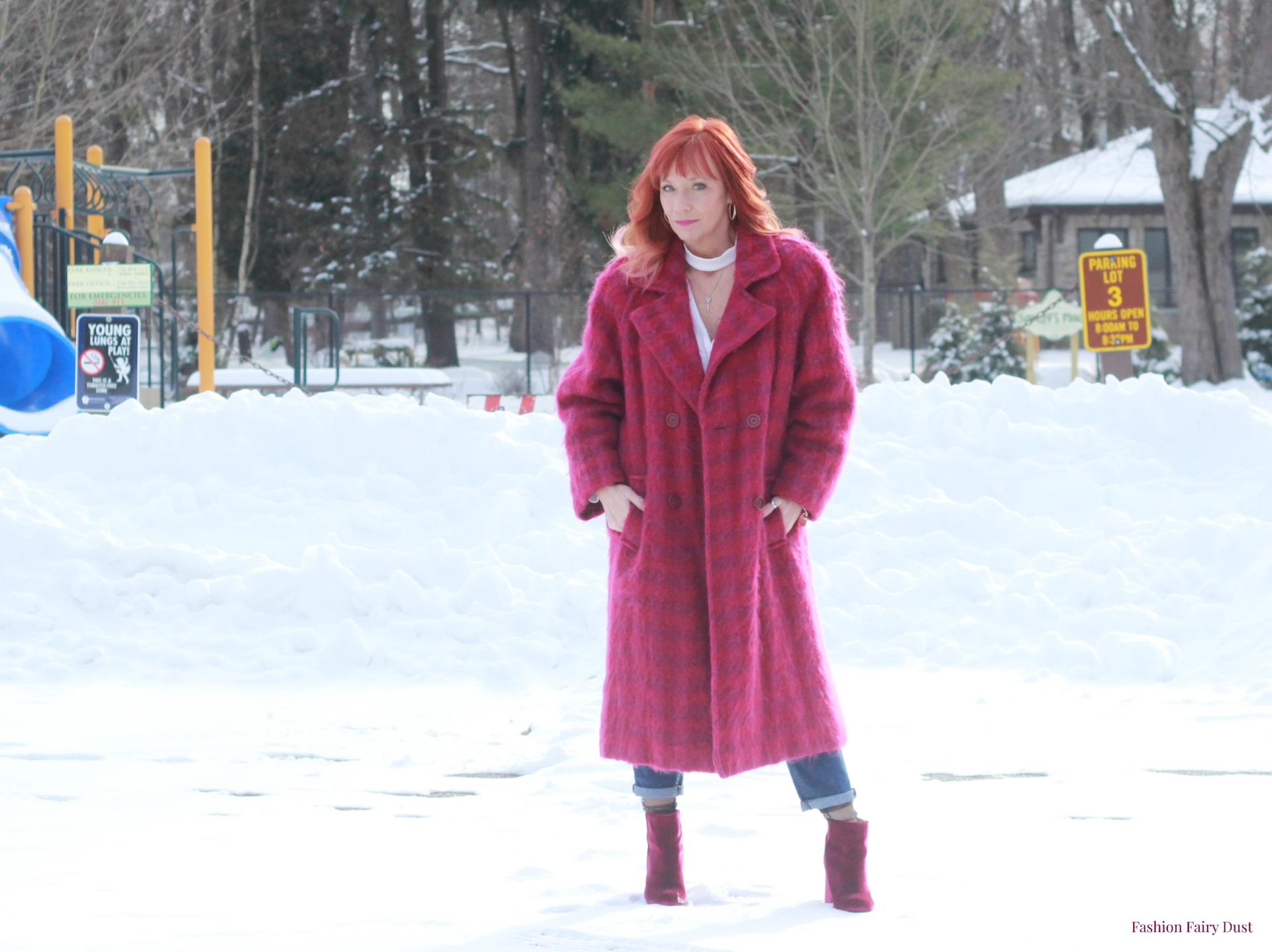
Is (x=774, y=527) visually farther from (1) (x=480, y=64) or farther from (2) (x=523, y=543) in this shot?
(1) (x=480, y=64)

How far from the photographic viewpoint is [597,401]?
3383 mm

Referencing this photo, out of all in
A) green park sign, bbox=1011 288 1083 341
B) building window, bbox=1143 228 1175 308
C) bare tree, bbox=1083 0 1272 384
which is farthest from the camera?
building window, bbox=1143 228 1175 308

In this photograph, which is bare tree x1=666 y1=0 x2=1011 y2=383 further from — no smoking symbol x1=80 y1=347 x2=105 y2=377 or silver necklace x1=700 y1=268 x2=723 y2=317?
silver necklace x1=700 y1=268 x2=723 y2=317

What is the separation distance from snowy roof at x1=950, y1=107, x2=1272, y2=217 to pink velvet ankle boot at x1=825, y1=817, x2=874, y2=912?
29399 mm

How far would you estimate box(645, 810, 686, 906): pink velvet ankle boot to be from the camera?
11.1 feet

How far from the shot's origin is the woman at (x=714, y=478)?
322 centimetres

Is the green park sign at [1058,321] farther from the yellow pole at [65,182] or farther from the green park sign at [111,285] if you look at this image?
the yellow pole at [65,182]

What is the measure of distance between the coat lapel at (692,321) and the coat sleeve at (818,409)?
0.12 m

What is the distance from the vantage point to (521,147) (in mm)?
29828

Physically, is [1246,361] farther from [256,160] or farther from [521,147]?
[256,160]

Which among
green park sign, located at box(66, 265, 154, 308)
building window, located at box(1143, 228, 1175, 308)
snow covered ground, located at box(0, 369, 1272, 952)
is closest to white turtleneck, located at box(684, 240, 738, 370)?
snow covered ground, located at box(0, 369, 1272, 952)

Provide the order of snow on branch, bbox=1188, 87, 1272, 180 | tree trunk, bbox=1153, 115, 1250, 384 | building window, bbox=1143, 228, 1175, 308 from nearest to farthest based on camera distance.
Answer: snow on branch, bbox=1188, 87, 1272, 180
tree trunk, bbox=1153, 115, 1250, 384
building window, bbox=1143, 228, 1175, 308

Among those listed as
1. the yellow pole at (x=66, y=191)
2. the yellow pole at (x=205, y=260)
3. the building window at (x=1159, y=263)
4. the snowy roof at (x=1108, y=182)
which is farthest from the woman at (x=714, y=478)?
the building window at (x=1159, y=263)

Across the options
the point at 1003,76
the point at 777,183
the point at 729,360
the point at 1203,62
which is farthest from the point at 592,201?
the point at 729,360
